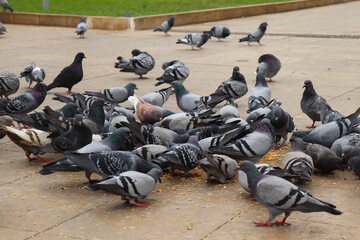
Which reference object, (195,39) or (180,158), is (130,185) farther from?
(195,39)

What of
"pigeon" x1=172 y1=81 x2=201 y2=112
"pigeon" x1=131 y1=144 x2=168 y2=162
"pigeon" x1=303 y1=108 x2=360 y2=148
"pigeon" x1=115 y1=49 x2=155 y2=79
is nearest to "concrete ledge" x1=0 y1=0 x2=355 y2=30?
"pigeon" x1=115 y1=49 x2=155 y2=79

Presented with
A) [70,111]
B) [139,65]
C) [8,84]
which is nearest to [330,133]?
[70,111]

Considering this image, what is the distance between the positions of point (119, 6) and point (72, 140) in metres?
18.6

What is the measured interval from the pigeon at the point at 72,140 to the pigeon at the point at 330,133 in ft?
7.74

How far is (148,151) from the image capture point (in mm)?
5926

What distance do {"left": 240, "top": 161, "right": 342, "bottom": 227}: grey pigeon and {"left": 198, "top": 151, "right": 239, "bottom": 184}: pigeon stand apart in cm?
79

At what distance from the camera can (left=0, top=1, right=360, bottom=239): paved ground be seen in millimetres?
4738

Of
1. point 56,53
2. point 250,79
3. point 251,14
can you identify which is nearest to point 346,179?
point 250,79

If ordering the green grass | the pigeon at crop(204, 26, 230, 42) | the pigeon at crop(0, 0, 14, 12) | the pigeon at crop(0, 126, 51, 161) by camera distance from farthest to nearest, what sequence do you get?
1. the green grass
2. the pigeon at crop(0, 0, 14, 12)
3. the pigeon at crop(204, 26, 230, 42)
4. the pigeon at crop(0, 126, 51, 161)

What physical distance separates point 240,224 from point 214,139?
1620 millimetres

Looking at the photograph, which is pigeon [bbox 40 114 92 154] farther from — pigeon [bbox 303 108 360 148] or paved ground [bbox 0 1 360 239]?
pigeon [bbox 303 108 360 148]

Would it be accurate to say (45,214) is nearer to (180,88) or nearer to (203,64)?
(180,88)

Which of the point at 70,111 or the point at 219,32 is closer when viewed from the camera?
the point at 70,111

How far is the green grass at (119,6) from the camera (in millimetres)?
22042
